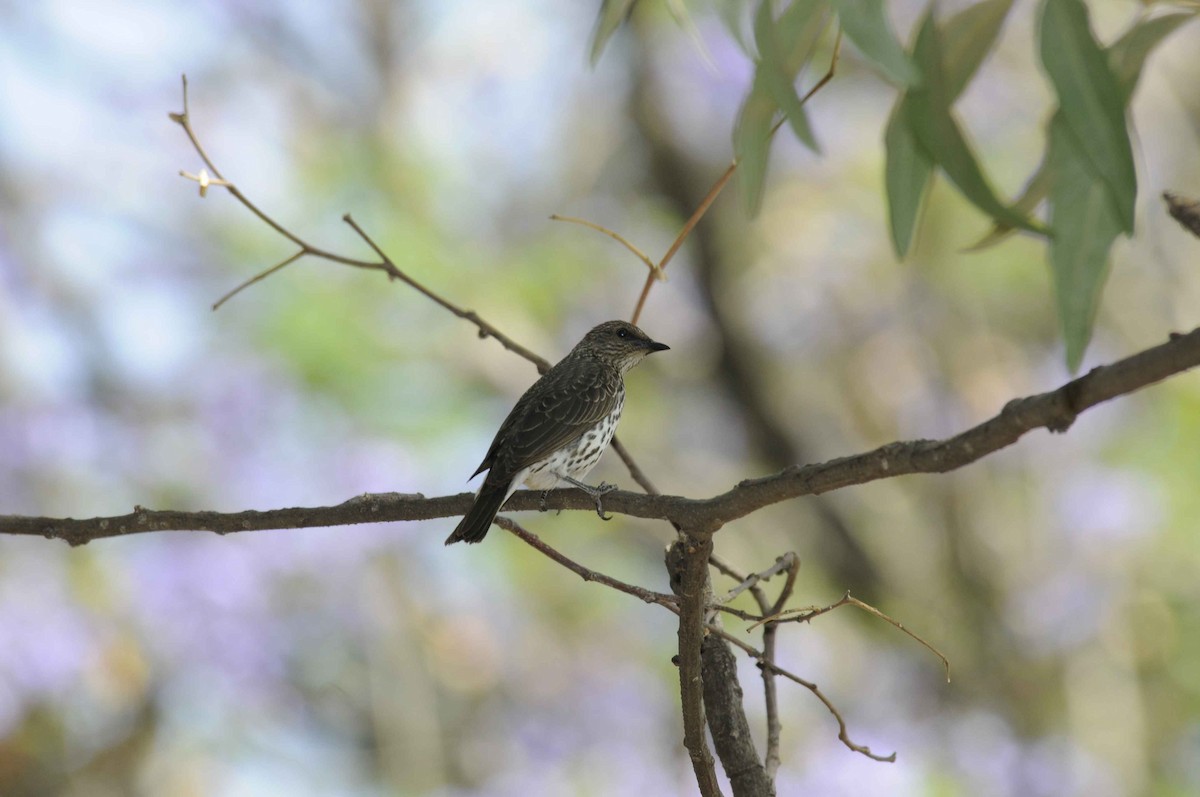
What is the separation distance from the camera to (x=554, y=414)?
3.83 metres

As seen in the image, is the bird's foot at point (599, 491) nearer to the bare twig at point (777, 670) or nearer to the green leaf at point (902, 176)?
the bare twig at point (777, 670)

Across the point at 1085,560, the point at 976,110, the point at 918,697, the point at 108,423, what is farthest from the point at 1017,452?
the point at 108,423

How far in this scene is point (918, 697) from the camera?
9.14 meters

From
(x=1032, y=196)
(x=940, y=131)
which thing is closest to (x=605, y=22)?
(x=940, y=131)

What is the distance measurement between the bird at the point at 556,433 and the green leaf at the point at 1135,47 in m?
1.63

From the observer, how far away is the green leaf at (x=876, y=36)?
144 centimetres

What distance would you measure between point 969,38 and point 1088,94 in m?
0.42

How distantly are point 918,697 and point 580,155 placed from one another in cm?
529

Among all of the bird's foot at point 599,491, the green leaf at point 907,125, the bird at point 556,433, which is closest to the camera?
the green leaf at point 907,125

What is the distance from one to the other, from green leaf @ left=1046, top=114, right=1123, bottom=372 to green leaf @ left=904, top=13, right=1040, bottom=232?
0.38ft

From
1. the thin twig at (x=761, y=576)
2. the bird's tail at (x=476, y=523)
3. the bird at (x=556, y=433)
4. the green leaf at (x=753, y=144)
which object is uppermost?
the bird at (x=556, y=433)

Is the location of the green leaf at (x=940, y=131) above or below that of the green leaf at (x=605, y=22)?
below

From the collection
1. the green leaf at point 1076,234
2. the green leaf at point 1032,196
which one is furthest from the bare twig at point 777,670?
the green leaf at point 1032,196

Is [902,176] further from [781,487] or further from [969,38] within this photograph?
[781,487]
